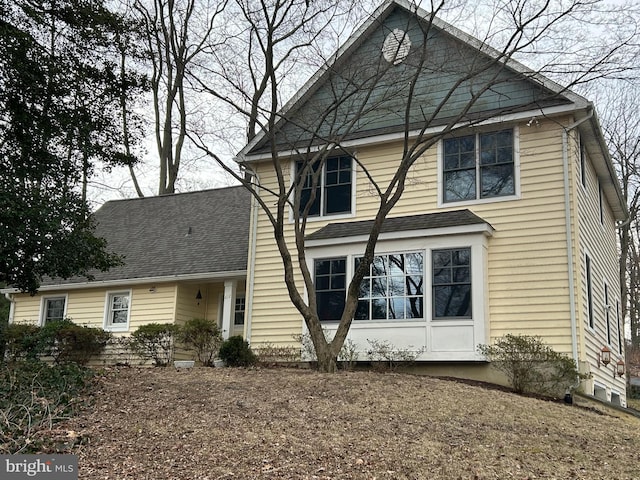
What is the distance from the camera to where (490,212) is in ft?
42.0

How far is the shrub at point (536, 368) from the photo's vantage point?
10992 millimetres

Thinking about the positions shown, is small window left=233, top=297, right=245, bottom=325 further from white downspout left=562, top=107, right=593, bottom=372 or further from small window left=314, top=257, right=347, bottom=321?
white downspout left=562, top=107, right=593, bottom=372

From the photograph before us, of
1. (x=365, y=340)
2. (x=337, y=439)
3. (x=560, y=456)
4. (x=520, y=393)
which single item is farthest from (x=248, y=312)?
(x=560, y=456)

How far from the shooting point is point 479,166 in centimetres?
1310

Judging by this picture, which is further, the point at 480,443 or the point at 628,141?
the point at 628,141

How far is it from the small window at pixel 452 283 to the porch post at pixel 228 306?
5764 mm

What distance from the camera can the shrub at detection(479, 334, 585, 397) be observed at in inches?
433

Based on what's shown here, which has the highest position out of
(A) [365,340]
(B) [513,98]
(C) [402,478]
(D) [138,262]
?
(B) [513,98]

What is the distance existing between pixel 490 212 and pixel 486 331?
2.29m

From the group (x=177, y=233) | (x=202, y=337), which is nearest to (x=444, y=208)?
(x=202, y=337)

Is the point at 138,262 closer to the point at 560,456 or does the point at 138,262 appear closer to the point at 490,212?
the point at 490,212

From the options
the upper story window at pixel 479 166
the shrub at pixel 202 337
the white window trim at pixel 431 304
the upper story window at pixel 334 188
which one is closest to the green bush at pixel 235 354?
the shrub at pixel 202 337

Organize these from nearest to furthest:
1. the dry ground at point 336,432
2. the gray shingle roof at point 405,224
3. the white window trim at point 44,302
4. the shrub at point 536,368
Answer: the dry ground at point 336,432 → the shrub at point 536,368 → the gray shingle roof at point 405,224 → the white window trim at point 44,302

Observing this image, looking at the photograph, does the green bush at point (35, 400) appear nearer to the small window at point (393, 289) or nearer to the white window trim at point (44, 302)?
the small window at point (393, 289)
